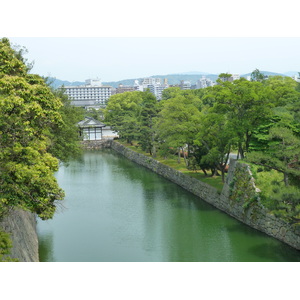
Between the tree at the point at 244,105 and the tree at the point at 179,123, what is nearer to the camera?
the tree at the point at 244,105

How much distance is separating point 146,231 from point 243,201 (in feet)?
14.1

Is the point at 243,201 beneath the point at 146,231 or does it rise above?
above

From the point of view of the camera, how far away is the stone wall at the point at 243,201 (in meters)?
15.7

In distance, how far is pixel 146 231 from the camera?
17.9m

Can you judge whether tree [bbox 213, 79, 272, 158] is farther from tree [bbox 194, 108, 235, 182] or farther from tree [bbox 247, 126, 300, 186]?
tree [bbox 247, 126, 300, 186]

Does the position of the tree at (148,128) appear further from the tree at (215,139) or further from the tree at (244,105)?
the tree at (244,105)

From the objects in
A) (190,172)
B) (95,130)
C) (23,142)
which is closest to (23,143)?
(23,142)

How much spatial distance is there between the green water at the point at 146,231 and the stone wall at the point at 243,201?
301 millimetres

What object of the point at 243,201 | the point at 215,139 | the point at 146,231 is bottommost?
the point at 146,231

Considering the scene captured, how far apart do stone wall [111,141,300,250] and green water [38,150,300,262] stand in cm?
30

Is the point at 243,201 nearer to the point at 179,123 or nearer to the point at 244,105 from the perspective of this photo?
the point at 244,105

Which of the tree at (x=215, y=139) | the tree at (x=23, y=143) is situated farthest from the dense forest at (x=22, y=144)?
the tree at (x=215, y=139)

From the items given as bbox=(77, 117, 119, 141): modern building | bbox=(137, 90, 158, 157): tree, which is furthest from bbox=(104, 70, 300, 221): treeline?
bbox=(77, 117, 119, 141): modern building

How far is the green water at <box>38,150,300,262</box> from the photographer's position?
49.9 feet
